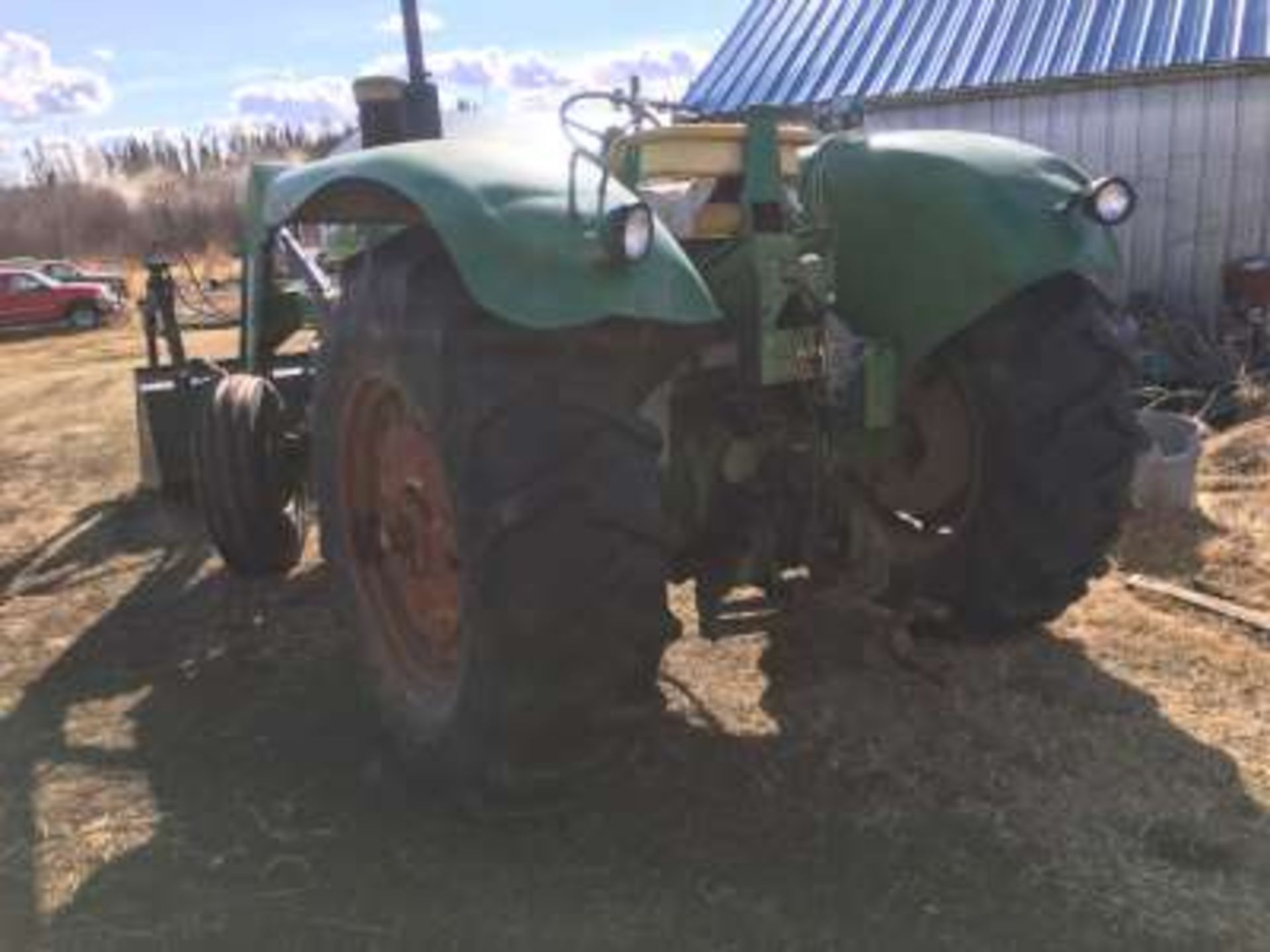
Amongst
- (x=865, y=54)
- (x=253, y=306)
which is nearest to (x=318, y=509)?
(x=253, y=306)

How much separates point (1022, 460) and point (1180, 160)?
777 cm

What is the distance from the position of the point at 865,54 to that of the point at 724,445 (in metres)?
10.2

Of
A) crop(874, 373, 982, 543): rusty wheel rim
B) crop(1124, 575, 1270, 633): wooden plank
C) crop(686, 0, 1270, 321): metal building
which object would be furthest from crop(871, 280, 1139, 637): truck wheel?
crop(686, 0, 1270, 321): metal building

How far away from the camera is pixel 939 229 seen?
355cm

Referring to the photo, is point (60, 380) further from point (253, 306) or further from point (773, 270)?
point (773, 270)

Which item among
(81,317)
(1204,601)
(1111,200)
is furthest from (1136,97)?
(81,317)

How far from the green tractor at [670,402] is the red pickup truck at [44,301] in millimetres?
21690

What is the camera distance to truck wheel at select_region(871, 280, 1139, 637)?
3.65 metres

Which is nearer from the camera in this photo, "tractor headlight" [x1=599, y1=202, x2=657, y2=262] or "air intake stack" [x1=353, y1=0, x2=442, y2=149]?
"tractor headlight" [x1=599, y1=202, x2=657, y2=262]

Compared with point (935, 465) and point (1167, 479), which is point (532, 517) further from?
Result: point (1167, 479)

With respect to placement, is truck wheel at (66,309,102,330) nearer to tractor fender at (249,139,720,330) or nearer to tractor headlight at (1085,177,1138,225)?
tractor fender at (249,139,720,330)

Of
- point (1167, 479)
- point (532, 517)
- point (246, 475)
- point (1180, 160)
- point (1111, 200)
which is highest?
point (1111, 200)

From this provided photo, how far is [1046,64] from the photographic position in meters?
11.0

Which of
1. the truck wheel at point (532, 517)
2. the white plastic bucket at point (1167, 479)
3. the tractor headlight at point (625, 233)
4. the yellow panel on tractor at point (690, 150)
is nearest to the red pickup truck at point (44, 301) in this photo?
the white plastic bucket at point (1167, 479)
